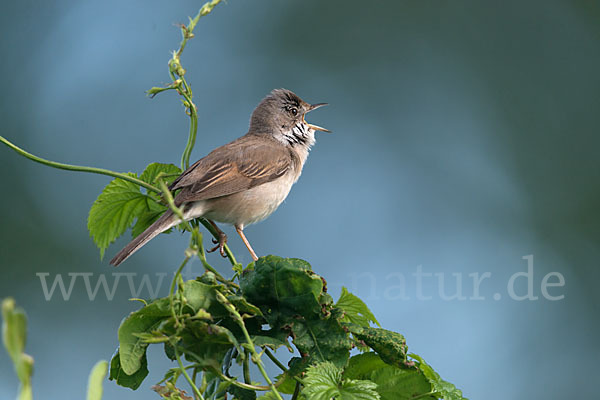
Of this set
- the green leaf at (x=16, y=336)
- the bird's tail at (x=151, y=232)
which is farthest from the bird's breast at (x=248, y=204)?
the green leaf at (x=16, y=336)

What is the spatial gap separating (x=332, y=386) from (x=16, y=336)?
3.35 feet

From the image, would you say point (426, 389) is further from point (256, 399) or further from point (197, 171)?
point (197, 171)

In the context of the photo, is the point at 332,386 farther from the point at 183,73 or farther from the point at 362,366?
the point at 183,73

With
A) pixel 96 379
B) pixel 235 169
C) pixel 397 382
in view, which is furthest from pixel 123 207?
pixel 235 169

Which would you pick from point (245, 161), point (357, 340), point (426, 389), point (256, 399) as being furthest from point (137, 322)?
point (245, 161)

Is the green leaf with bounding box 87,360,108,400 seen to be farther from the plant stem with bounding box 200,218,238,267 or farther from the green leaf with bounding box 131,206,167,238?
A: the green leaf with bounding box 131,206,167,238

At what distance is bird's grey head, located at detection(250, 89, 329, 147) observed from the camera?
4566 millimetres

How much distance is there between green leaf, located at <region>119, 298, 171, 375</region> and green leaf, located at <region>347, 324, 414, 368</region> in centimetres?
53

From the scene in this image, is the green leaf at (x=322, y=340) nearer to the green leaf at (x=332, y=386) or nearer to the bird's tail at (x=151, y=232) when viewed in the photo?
the green leaf at (x=332, y=386)

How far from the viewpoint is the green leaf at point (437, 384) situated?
68.4 inches

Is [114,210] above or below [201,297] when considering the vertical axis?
above

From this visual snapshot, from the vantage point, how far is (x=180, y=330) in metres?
1.51

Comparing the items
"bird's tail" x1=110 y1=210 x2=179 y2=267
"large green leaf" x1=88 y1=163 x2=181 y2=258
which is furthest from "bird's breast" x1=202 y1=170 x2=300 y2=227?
"large green leaf" x1=88 y1=163 x2=181 y2=258

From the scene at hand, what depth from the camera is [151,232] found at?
2414 mm
